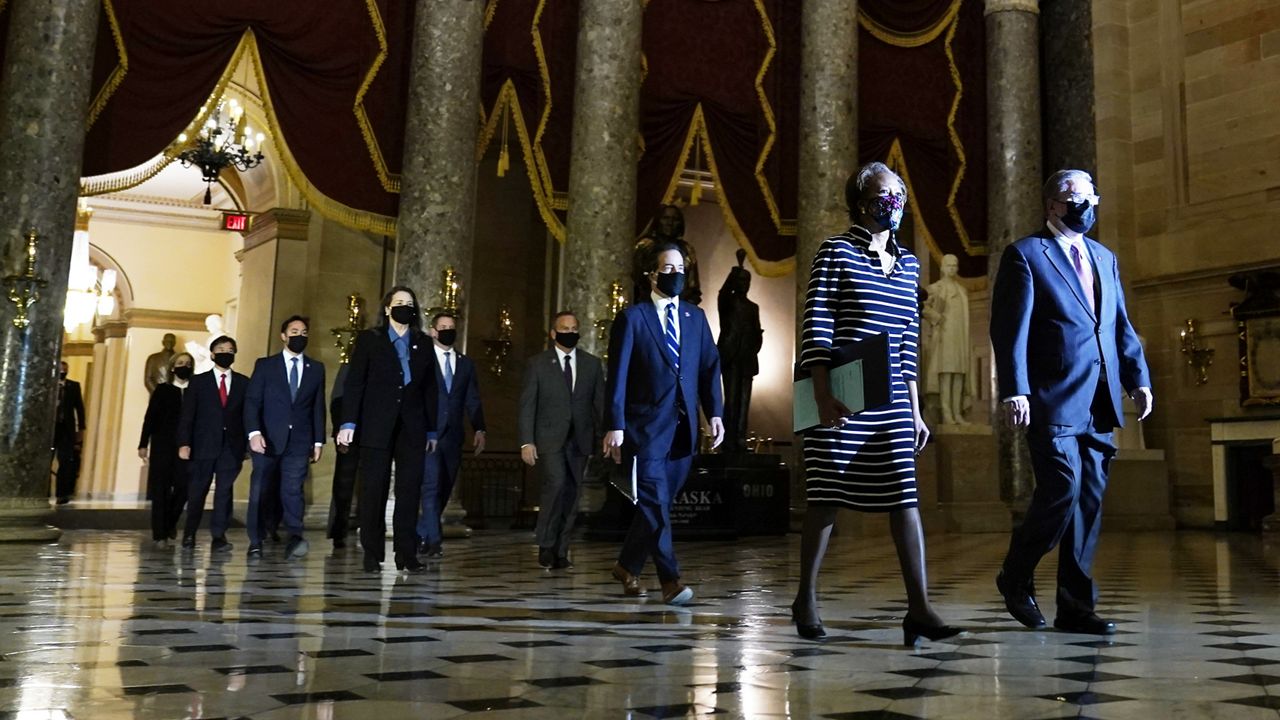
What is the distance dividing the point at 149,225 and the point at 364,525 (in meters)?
19.1

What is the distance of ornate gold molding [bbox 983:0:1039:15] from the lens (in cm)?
1560

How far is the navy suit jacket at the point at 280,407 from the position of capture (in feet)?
28.9

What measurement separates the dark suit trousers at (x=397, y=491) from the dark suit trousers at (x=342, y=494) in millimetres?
2476

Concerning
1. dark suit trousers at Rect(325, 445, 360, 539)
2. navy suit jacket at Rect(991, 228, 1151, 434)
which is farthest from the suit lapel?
dark suit trousers at Rect(325, 445, 360, 539)

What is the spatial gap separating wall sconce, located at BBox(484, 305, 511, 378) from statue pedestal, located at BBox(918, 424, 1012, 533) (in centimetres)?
564

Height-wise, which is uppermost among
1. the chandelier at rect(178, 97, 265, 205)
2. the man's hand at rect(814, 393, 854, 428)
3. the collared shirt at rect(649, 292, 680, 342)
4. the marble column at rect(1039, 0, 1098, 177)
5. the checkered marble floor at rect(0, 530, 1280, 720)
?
the marble column at rect(1039, 0, 1098, 177)

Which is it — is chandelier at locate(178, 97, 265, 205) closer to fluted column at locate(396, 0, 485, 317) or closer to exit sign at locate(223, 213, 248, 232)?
exit sign at locate(223, 213, 248, 232)

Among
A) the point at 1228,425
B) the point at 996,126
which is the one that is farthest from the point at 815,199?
the point at 1228,425

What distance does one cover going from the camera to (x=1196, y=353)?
14.9 metres

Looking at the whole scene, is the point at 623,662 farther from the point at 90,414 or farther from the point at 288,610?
the point at 90,414

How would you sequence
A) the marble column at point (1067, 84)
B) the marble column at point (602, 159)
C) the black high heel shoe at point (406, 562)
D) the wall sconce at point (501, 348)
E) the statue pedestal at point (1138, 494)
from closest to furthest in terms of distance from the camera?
the black high heel shoe at point (406, 562) < the marble column at point (602, 159) < the statue pedestal at point (1138, 494) < the wall sconce at point (501, 348) < the marble column at point (1067, 84)

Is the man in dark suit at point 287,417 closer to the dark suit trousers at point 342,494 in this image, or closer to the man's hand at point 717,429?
the dark suit trousers at point 342,494

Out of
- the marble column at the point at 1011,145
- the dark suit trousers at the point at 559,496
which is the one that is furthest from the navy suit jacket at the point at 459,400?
the marble column at the point at 1011,145

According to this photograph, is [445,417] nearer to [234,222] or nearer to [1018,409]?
[1018,409]
